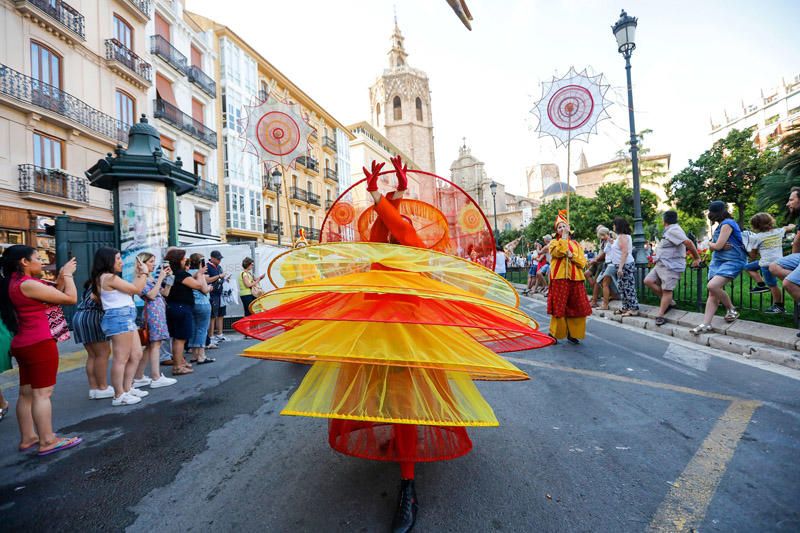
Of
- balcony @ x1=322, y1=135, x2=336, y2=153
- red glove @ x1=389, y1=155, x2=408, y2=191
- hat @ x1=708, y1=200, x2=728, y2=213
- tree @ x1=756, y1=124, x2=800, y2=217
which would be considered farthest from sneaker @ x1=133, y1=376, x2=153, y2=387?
balcony @ x1=322, y1=135, x2=336, y2=153

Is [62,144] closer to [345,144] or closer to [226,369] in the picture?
[226,369]

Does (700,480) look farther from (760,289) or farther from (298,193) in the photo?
(298,193)

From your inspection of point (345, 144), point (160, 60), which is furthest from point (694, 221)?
point (160, 60)

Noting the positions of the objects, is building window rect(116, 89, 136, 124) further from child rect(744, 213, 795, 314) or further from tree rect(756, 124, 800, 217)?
tree rect(756, 124, 800, 217)

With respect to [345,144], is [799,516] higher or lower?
lower

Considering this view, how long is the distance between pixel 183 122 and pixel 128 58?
4152mm

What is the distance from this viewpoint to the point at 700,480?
227 centimetres

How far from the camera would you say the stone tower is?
2832 inches

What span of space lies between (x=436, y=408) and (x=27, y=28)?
20.0 meters

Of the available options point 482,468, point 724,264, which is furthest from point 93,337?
point 724,264

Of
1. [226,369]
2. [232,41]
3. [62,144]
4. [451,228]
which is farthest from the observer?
[232,41]

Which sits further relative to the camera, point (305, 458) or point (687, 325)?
point (687, 325)

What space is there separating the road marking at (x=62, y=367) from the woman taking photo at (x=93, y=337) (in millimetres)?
1346

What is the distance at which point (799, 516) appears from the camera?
6.23 ft
